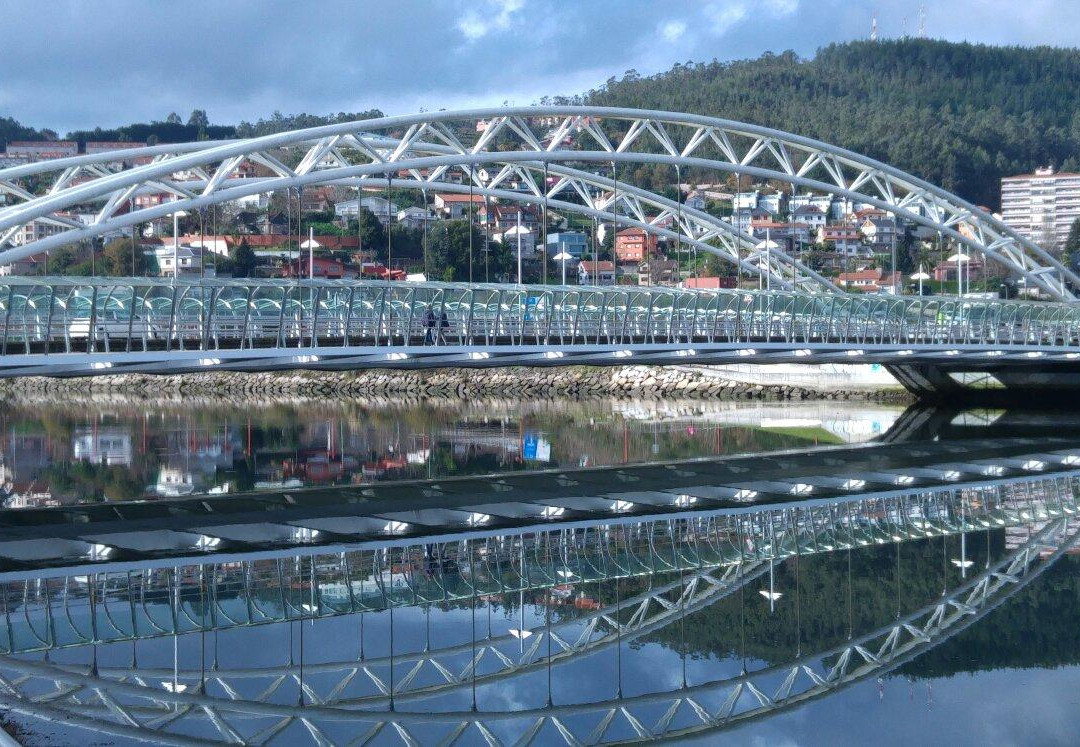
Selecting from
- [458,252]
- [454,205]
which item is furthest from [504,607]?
[454,205]

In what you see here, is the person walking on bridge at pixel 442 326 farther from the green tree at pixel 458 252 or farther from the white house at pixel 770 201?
the white house at pixel 770 201

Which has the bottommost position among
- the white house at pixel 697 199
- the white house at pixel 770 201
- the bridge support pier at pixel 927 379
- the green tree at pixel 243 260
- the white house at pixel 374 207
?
the bridge support pier at pixel 927 379

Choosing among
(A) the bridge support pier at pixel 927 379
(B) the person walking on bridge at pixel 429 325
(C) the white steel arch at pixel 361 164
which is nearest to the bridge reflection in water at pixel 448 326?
(B) the person walking on bridge at pixel 429 325

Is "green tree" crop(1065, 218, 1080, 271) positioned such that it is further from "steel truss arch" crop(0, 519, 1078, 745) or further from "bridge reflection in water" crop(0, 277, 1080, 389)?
"steel truss arch" crop(0, 519, 1078, 745)

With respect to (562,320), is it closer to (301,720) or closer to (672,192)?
(301,720)

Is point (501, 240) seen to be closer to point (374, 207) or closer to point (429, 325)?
Result: point (374, 207)

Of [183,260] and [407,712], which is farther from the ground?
[183,260]
